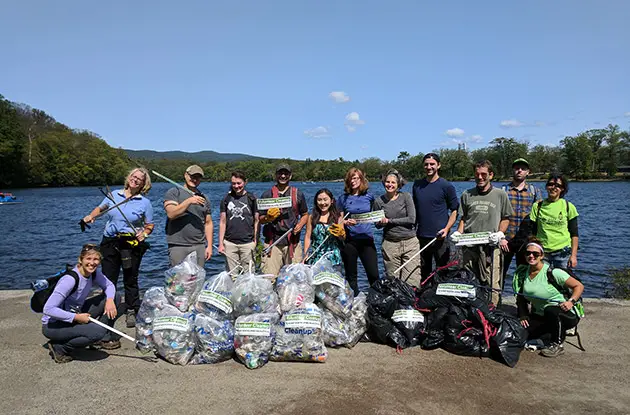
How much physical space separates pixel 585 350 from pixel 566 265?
98 cm

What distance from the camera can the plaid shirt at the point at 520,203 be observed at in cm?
557

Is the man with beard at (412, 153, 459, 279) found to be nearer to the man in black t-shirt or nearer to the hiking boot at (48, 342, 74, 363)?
the man in black t-shirt

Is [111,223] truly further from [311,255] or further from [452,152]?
[452,152]

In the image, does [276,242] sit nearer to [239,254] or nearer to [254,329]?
[239,254]

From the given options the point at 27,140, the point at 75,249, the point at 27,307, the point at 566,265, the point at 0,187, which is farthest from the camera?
the point at 27,140

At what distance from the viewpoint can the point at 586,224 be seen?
2236 cm

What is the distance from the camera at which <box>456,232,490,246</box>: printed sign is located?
5055 millimetres

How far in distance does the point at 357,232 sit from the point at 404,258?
0.68 meters

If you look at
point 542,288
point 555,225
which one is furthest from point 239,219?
point 555,225

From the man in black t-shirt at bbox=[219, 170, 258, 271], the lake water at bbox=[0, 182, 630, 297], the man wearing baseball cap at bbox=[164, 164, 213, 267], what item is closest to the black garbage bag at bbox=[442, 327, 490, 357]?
the man in black t-shirt at bbox=[219, 170, 258, 271]

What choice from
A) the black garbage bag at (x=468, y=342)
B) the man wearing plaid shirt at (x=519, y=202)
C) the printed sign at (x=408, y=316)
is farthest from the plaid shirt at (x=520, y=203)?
the printed sign at (x=408, y=316)

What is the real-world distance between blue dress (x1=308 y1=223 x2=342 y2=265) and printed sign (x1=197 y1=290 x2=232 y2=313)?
1479 millimetres

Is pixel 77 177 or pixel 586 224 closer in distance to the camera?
pixel 586 224

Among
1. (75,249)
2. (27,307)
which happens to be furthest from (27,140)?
(27,307)
